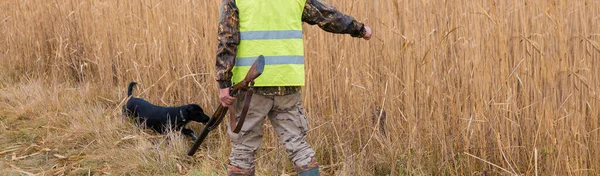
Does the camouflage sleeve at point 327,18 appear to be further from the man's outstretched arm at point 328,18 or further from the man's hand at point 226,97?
the man's hand at point 226,97

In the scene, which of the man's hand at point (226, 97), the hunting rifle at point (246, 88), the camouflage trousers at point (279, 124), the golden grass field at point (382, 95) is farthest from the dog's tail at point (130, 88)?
the man's hand at point (226, 97)

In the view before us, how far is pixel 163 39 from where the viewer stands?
4.55 meters

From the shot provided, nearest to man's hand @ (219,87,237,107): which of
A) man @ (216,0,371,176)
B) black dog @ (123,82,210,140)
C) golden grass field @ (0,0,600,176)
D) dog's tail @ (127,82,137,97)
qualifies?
man @ (216,0,371,176)

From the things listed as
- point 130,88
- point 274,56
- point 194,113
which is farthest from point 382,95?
point 130,88

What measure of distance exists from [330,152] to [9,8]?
4.02m

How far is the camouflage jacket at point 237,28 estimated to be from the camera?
9.20 feet

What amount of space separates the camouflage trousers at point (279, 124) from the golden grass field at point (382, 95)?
345 mm

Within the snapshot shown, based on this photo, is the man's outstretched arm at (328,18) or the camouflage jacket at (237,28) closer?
the camouflage jacket at (237,28)

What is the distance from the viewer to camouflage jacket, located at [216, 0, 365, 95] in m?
2.80

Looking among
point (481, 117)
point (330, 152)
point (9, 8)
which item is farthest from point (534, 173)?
point (9, 8)

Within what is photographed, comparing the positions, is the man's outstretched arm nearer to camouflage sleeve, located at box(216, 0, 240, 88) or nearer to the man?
the man

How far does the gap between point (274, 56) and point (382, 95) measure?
2.67ft

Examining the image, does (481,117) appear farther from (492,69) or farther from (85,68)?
(85,68)

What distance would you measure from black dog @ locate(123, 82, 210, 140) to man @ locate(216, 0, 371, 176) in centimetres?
95
